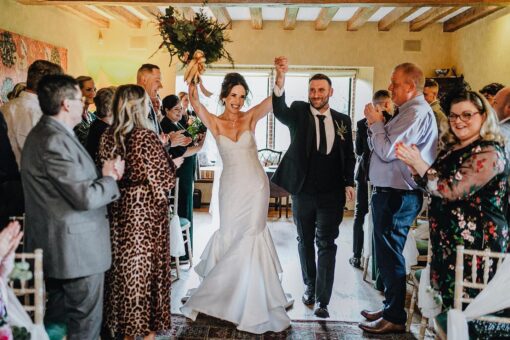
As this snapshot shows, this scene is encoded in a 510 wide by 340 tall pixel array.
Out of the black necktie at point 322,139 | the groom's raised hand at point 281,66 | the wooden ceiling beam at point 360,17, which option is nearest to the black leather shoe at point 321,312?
the black necktie at point 322,139

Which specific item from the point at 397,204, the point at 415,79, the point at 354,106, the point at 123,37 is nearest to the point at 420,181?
the point at 397,204

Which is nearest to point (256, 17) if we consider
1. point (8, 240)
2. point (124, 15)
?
point (124, 15)

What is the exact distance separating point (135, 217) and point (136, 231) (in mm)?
76

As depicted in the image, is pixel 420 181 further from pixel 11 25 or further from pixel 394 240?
pixel 11 25

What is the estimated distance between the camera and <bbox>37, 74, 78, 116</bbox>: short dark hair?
226 centimetres

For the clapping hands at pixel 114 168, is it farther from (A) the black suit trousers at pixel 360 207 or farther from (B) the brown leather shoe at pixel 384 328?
(A) the black suit trousers at pixel 360 207

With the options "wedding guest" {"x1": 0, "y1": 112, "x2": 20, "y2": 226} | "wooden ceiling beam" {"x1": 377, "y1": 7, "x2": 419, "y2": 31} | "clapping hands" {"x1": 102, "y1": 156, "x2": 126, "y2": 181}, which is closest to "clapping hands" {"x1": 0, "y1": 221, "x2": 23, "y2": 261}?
"clapping hands" {"x1": 102, "y1": 156, "x2": 126, "y2": 181}

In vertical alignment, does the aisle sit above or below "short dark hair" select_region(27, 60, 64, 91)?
below

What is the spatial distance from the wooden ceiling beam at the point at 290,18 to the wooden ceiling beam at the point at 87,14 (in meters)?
2.81

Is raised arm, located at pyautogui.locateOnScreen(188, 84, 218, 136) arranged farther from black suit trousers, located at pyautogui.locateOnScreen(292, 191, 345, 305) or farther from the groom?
black suit trousers, located at pyautogui.locateOnScreen(292, 191, 345, 305)

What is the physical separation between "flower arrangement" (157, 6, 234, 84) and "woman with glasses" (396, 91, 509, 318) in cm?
158

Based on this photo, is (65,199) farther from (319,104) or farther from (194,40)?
(319,104)

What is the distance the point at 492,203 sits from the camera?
2.37 meters

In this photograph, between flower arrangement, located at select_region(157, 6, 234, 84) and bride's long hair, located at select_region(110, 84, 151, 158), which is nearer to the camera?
bride's long hair, located at select_region(110, 84, 151, 158)
